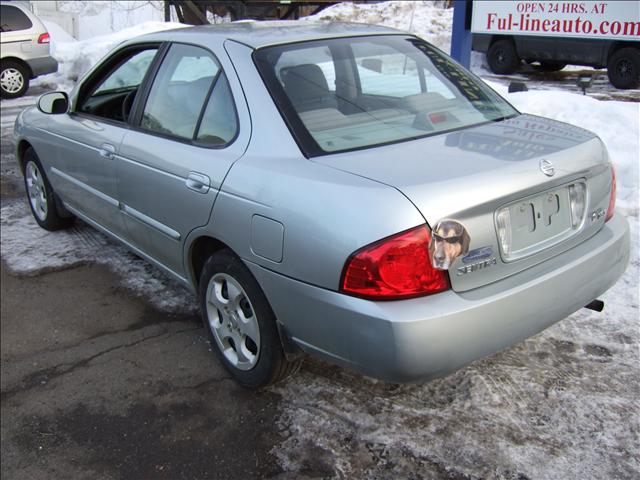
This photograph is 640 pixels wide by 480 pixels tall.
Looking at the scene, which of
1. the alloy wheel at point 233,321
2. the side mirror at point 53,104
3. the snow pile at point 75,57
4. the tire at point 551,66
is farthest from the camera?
the snow pile at point 75,57

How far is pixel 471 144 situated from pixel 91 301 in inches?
107

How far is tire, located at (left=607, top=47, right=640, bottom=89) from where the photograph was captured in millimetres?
8606

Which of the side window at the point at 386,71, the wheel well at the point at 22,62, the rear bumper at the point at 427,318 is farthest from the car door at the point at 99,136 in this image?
A: the wheel well at the point at 22,62

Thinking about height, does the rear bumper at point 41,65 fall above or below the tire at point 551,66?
below

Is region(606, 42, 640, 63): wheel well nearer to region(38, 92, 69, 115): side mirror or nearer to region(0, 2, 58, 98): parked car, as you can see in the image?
region(38, 92, 69, 115): side mirror

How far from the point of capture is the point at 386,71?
11.1ft

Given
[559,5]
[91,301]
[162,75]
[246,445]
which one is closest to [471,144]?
[246,445]

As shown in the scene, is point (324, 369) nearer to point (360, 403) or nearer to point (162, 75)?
point (360, 403)

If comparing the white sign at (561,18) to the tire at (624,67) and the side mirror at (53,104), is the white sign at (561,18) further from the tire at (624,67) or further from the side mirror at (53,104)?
the side mirror at (53,104)

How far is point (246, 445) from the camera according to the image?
9.07ft

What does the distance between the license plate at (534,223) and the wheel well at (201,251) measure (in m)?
1.25

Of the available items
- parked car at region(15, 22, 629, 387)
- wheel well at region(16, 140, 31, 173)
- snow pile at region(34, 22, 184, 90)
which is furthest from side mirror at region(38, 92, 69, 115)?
snow pile at region(34, 22, 184, 90)

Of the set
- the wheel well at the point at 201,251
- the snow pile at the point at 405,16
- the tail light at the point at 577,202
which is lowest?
the wheel well at the point at 201,251

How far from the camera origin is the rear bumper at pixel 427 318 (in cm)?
225
